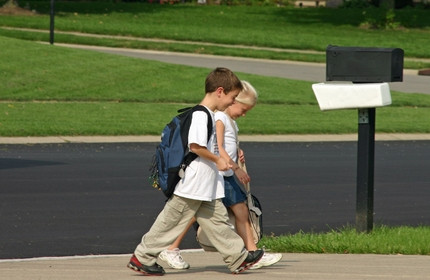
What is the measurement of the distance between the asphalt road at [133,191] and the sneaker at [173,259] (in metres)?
1.27

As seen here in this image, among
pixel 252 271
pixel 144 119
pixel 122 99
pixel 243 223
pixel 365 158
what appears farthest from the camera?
pixel 122 99

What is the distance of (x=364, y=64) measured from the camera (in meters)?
9.15

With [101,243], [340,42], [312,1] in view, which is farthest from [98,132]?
[312,1]

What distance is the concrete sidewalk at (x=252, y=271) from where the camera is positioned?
7.50 meters

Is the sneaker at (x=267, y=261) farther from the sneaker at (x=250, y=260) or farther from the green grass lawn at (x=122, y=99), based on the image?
the green grass lawn at (x=122, y=99)

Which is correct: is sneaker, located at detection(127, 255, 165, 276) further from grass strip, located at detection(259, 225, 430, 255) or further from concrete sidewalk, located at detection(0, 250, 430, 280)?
grass strip, located at detection(259, 225, 430, 255)

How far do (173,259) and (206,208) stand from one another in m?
0.61

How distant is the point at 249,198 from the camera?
8.60 metres

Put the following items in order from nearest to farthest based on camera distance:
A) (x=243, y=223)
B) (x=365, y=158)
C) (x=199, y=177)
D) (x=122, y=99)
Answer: (x=199, y=177)
(x=243, y=223)
(x=365, y=158)
(x=122, y=99)

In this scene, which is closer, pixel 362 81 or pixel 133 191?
pixel 362 81

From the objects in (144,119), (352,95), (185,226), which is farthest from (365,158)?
(144,119)

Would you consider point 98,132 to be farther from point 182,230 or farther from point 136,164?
point 182,230

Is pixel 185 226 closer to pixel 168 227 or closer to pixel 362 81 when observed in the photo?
pixel 168 227

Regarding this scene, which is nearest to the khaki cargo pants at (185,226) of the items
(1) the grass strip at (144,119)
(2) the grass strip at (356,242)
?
(2) the grass strip at (356,242)
